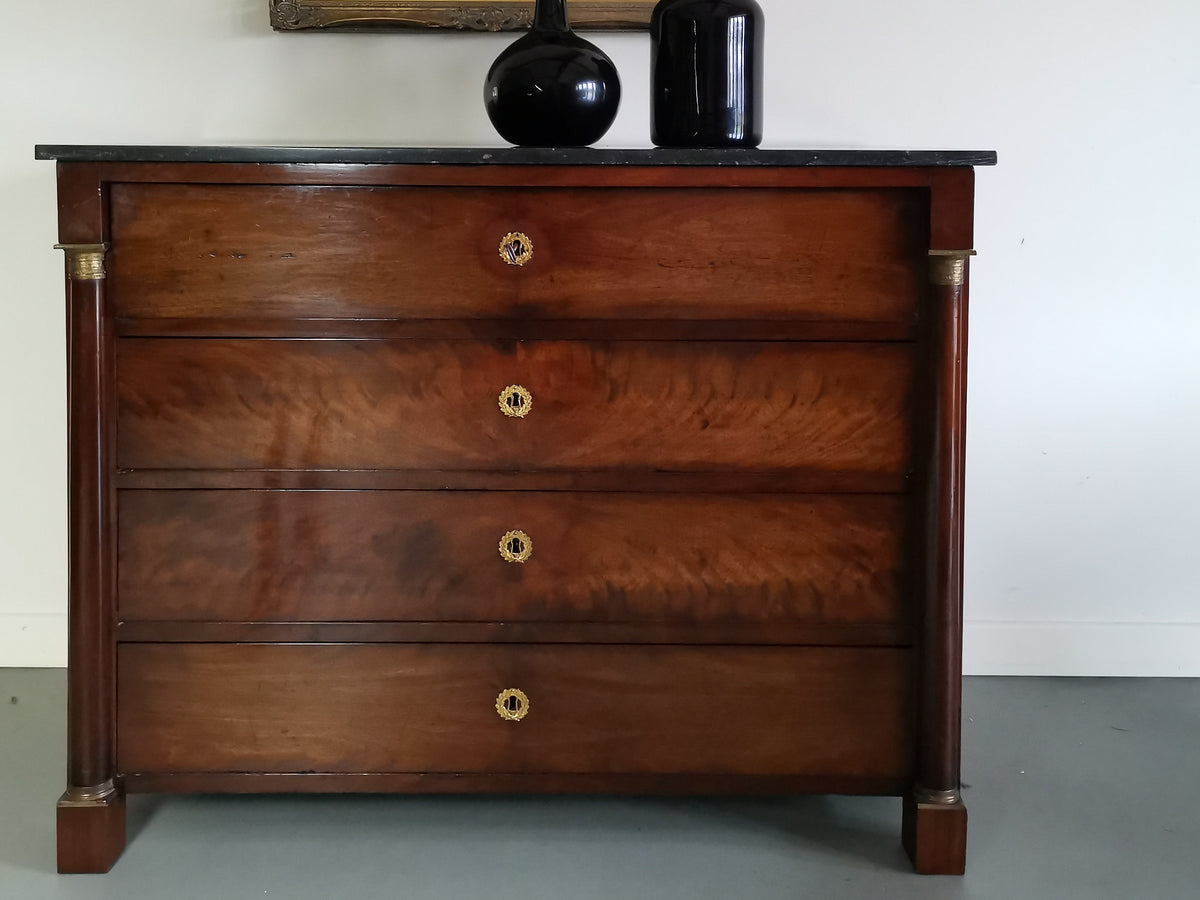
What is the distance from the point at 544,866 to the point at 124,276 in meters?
1.00

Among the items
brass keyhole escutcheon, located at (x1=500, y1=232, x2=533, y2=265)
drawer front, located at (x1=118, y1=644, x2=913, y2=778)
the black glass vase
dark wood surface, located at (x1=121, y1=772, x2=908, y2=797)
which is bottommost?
dark wood surface, located at (x1=121, y1=772, x2=908, y2=797)

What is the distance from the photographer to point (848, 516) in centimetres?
138

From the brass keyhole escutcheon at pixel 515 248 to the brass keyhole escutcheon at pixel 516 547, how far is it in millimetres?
371

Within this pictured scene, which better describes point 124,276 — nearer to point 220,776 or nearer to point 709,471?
point 220,776

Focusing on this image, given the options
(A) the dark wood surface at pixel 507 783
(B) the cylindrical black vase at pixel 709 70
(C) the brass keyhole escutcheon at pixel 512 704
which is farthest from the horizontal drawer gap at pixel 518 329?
(A) the dark wood surface at pixel 507 783

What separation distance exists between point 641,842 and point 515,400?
68 cm

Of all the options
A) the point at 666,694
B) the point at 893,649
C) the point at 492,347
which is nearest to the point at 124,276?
the point at 492,347

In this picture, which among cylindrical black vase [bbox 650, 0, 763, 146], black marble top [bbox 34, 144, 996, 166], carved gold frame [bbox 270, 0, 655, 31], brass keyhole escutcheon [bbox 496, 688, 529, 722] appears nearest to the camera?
black marble top [bbox 34, 144, 996, 166]

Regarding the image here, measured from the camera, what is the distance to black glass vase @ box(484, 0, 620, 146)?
1493mm

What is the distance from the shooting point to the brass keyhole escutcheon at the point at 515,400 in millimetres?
1358

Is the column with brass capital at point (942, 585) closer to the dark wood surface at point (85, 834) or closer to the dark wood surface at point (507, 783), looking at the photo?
the dark wood surface at point (507, 783)

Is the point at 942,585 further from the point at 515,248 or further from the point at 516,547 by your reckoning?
the point at 515,248

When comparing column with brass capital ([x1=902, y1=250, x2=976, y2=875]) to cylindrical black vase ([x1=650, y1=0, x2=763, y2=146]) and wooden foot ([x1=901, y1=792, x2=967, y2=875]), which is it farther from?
cylindrical black vase ([x1=650, y1=0, x2=763, y2=146])

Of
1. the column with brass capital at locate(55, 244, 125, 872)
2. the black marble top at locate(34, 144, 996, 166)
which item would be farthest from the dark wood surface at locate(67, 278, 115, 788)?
Answer: the black marble top at locate(34, 144, 996, 166)
